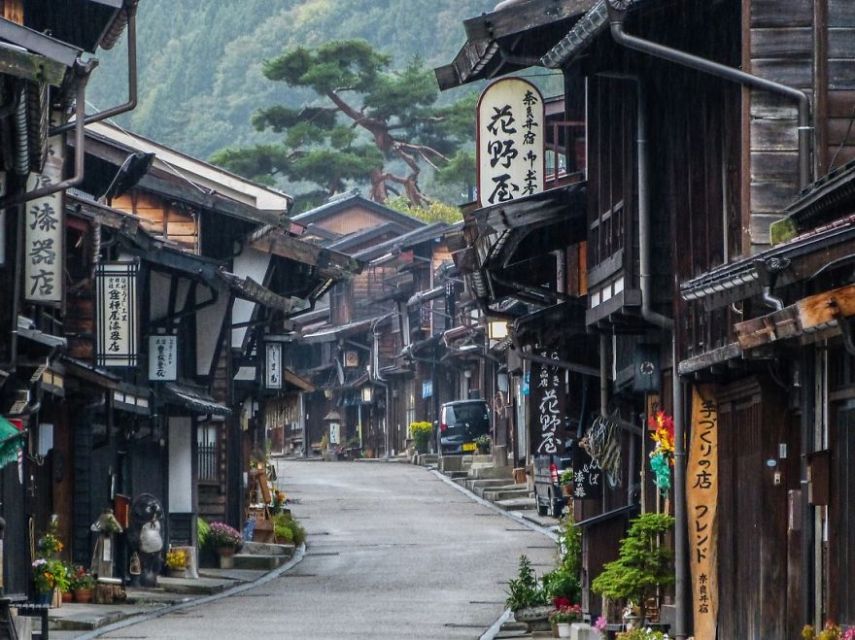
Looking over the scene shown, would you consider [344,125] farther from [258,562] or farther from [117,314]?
[117,314]

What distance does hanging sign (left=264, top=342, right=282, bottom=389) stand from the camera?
142 feet

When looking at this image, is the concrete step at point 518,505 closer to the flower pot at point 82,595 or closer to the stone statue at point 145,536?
the stone statue at point 145,536

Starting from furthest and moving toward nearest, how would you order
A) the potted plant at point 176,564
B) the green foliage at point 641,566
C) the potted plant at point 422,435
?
the potted plant at point 422,435 < the potted plant at point 176,564 < the green foliage at point 641,566

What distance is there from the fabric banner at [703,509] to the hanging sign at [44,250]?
26.0 ft

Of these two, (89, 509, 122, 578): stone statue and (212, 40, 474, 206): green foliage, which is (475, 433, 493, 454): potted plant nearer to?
(212, 40, 474, 206): green foliage

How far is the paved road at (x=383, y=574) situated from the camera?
79.1ft

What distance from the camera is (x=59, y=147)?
920 inches

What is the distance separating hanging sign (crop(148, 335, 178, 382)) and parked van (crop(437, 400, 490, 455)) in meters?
32.5

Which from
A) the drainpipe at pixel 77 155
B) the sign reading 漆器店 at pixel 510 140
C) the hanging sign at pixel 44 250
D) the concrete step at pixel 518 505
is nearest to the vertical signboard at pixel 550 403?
the sign reading 漆器店 at pixel 510 140

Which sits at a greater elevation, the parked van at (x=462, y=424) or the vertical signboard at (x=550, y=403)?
the vertical signboard at (x=550, y=403)

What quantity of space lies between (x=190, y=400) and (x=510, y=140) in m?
10.9

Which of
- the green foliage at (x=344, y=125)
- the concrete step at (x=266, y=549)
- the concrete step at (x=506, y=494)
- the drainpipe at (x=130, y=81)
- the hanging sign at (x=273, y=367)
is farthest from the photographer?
the green foliage at (x=344, y=125)

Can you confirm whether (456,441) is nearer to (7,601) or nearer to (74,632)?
(74,632)

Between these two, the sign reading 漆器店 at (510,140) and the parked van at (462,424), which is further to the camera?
the parked van at (462,424)
